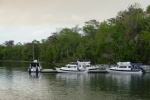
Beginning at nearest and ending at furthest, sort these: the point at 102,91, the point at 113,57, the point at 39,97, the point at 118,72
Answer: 1. the point at 39,97
2. the point at 102,91
3. the point at 118,72
4. the point at 113,57

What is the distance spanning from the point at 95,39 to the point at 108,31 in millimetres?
9357

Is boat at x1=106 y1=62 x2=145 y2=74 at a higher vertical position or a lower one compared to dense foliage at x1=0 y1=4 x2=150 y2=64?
lower

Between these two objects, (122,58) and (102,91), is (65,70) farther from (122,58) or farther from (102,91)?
(102,91)

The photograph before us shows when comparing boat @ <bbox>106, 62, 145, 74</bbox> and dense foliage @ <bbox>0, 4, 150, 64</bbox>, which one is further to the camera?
dense foliage @ <bbox>0, 4, 150, 64</bbox>

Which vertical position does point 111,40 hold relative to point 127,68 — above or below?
above

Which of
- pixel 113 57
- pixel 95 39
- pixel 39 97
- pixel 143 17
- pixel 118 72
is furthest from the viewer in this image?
pixel 95 39

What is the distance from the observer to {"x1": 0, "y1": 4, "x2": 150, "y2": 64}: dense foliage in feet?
323

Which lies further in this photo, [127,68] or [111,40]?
[111,40]

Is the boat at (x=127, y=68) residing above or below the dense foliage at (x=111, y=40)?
below

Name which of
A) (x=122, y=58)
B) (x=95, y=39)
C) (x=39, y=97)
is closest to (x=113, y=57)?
(x=122, y=58)

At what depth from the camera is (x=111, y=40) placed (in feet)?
353

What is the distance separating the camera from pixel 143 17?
99750mm

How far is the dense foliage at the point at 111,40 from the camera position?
98500mm

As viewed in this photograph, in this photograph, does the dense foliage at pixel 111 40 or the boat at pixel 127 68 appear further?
the dense foliage at pixel 111 40
